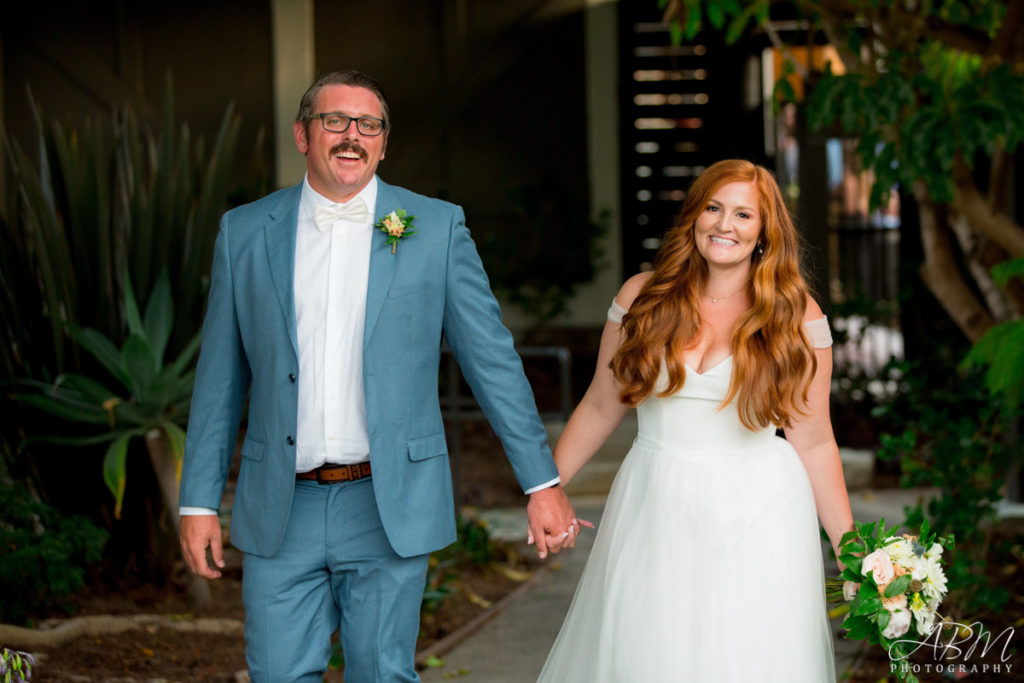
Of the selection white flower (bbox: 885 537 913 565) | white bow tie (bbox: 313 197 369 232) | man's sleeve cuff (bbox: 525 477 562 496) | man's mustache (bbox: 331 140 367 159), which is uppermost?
man's mustache (bbox: 331 140 367 159)

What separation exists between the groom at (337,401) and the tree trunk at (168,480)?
1614 millimetres

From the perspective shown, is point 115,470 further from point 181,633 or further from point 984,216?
point 984,216

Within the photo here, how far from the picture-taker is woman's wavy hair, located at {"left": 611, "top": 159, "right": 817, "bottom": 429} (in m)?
2.91

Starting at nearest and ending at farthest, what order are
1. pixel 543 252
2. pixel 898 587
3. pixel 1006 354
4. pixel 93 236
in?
pixel 898 587
pixel 1006 354
pixel 93 236
pixel 543 252

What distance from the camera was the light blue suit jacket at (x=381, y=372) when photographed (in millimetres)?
2828

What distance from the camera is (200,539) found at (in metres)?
2.90

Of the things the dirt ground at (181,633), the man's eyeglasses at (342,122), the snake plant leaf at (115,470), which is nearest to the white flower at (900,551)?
the man's eyeglasses at (342,122)

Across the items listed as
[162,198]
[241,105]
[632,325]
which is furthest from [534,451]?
[241,105]

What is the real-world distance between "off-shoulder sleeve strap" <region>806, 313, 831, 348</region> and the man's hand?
155 cm

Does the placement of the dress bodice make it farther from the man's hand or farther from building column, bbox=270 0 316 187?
building column, bbox=270 0 316 187

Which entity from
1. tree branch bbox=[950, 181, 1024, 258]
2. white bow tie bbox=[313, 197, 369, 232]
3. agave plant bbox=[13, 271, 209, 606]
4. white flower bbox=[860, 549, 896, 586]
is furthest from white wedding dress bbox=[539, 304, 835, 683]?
tree branch bbox=[950, 181, 1024, 258]

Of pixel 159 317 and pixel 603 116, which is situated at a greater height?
pixel 603 116

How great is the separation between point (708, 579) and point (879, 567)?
417 mm

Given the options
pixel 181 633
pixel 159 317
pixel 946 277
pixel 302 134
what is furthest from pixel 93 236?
pixel 946 277
